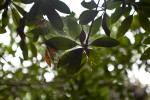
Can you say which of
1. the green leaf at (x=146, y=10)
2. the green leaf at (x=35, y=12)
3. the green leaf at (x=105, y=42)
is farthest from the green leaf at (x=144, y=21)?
the green leaf at (x=35, y=12)

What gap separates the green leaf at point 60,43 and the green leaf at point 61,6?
12 cm

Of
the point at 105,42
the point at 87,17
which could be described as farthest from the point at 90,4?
the point at 105,42

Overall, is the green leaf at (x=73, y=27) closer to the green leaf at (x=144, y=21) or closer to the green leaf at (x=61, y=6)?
the green leaf at (x=61, y=6)

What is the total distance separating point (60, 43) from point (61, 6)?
154 millimetres

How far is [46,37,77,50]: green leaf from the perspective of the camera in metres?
0.75

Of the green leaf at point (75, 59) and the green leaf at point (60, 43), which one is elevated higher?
the green leaf at point (60, 43)

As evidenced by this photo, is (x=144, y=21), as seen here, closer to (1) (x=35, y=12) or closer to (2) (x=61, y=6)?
(2) (x=61, y=6)

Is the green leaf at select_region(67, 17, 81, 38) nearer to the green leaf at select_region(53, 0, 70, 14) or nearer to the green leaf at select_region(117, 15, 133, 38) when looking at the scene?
the green leaf at select_region(53, 0, 70, 14)

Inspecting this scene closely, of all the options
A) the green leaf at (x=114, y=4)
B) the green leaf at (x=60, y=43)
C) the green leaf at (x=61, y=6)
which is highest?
the green leaf at (x=61, y=6)

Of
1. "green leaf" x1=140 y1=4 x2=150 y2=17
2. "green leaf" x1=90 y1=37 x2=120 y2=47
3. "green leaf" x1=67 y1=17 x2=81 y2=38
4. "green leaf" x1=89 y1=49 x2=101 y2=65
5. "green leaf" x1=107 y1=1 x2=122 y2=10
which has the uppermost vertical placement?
"green leaf" x1=107 y1=1 x2=122 y2=10

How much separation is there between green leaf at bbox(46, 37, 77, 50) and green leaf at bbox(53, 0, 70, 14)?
117 millimetres

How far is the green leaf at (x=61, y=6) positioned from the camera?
0.74m

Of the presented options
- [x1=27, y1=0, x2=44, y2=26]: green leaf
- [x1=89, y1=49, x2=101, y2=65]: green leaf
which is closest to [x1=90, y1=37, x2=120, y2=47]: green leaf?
[x1=89, y1=49, x2=101, y2=65]: green leaf

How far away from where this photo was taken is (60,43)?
0.75 metres
